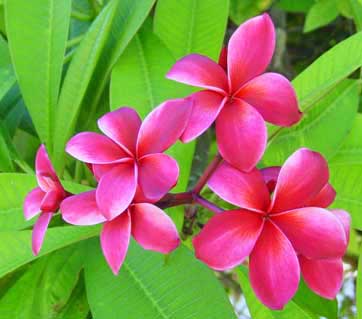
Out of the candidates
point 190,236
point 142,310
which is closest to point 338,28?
point 190,236

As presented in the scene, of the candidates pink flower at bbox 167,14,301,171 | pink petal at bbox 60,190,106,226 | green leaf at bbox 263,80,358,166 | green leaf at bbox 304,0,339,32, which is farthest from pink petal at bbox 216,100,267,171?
green leaf at bbox 304,0,339,32

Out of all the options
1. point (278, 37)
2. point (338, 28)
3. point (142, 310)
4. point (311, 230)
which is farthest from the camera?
point (338, 28)

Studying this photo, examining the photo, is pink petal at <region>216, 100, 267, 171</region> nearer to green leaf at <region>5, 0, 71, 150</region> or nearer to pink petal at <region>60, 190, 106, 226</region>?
pink petal at <region>60, 190, 106, 226</region>

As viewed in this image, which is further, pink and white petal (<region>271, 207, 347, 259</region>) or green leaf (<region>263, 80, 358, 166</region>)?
green leaf (<region>263, 80, 358, 166</region>)

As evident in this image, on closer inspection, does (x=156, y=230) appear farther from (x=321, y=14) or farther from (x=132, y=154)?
(x=321, y=14)

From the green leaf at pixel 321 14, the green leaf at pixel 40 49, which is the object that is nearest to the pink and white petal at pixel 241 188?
the green leaf at pixel 40 49

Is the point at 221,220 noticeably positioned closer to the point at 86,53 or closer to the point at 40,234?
the point at 40,234

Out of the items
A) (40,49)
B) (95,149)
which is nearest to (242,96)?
(95,149)

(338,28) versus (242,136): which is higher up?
(242,136)
